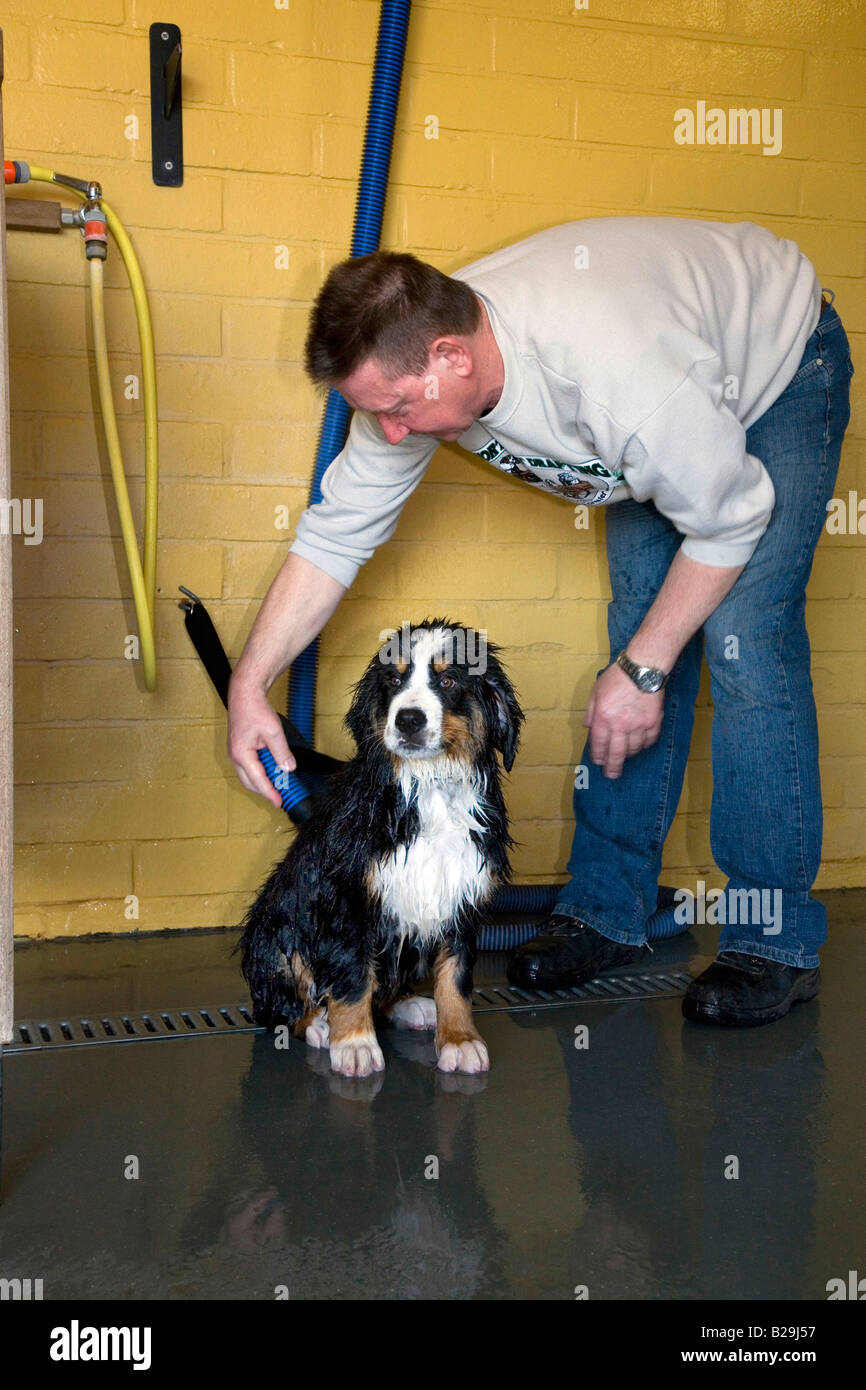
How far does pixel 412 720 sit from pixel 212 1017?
77 cm

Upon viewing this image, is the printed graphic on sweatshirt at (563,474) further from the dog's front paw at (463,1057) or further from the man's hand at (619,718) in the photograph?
the dog's front paw at (463,1057)

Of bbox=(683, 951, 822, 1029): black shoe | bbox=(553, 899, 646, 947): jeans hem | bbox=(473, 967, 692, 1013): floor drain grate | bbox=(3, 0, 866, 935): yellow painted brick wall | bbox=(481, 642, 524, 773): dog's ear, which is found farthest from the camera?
bbox=(3, 0, 866, 935): yellow painted brick wall

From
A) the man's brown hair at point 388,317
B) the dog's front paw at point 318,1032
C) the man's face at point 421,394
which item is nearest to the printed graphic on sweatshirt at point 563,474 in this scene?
the man's face at point 421,394

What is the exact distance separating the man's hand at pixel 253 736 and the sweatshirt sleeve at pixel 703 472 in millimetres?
732

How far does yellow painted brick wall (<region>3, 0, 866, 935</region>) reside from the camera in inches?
106

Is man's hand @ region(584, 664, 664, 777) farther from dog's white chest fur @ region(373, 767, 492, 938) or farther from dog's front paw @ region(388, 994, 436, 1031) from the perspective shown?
dog's front paw @ region(388, 994, 436, 1031)

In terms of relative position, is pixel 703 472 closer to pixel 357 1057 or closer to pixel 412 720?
pixel 412 720

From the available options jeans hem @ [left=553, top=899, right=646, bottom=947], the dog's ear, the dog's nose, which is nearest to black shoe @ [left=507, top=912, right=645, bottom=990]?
jeans hem @ [left=553, top=899, right=646, bottom=947]

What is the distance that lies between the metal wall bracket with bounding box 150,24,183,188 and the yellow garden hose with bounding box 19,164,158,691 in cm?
16

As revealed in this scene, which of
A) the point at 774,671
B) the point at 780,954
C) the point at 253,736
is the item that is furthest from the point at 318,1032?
the point at 774,671

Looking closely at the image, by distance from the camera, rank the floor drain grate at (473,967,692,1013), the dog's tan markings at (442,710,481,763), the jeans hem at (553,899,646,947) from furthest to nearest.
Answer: the jeans hem at (553,899,646,947)
the floor drain grate at (473,967,692,1013)
the dog's tan markings at (442,710,481,763)

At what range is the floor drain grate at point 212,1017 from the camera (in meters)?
2.18
